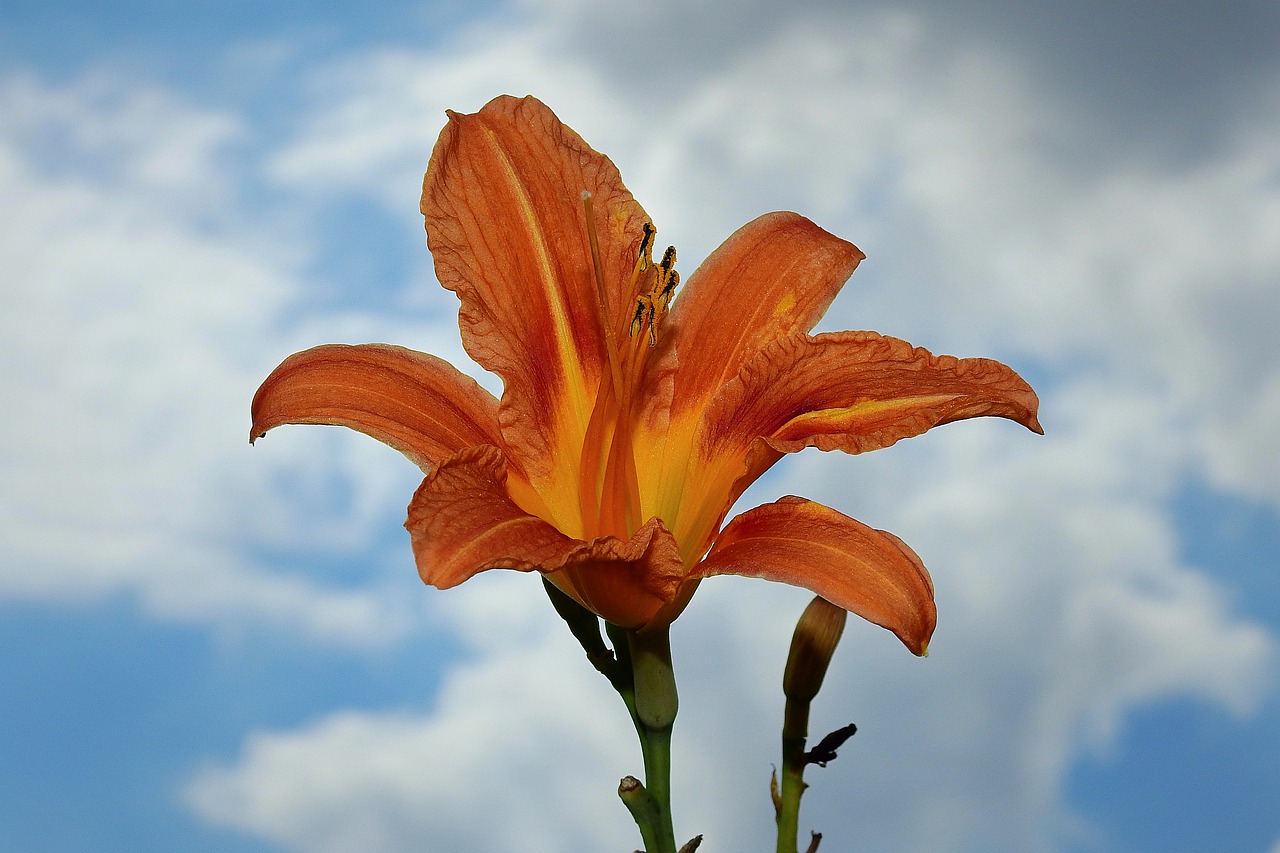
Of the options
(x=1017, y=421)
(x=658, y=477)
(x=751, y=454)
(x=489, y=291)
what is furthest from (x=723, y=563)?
(x=489, y=291)

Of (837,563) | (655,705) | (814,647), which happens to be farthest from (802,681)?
(837,563)

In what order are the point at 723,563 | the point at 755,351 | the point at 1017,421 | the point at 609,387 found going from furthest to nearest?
the point at 755,351
the point at 609,387
the point at 1017,421
the point at 723,563

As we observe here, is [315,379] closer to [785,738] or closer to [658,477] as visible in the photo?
[658,477]

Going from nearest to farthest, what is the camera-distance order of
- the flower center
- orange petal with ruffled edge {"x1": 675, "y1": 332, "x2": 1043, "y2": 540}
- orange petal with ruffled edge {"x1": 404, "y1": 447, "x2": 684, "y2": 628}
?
orange petal with ruffled edge {"x1": 404, "y1": 447, "x2": 684, "y2": 628} < orange petal with ruffled edge {"x1": 675, "y1": 332, "x2": 1043, "y2": 540} < the flower center

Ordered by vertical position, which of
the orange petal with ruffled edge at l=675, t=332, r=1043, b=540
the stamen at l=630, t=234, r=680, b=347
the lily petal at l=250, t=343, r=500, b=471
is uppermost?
Result: the stamen at l=630, t=234, r=680, b=347

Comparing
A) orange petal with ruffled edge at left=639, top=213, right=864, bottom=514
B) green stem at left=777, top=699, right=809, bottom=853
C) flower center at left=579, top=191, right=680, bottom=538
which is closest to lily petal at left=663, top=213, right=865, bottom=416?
orange petal with ruffled edge at left=639, top=213, right=864, bottom=514

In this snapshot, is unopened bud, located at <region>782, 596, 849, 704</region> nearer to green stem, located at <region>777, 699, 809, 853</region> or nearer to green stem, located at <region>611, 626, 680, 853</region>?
green stem, located at <region>777, 699, 809, 853</region>

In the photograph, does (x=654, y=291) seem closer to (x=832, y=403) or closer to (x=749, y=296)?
(x=749, y=296)

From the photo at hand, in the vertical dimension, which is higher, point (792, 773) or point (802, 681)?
point (802, 681)
